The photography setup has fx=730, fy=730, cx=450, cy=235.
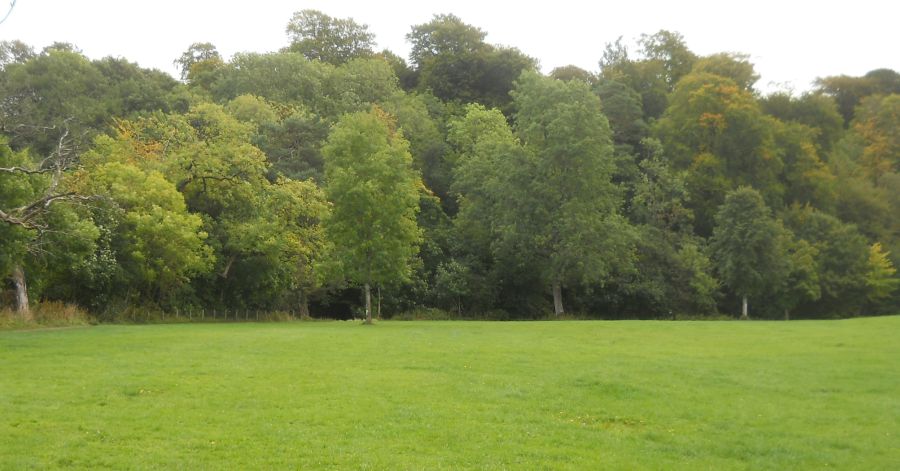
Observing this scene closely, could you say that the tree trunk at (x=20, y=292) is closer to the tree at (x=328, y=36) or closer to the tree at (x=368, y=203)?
the tree at (x=368, y=203)

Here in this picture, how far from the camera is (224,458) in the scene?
10.8 metres

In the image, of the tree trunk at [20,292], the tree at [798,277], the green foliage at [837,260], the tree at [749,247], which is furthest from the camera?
the green foliage at [837,260]

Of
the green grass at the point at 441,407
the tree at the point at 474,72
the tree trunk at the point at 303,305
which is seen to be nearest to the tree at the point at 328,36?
the tree at the point at 474,72

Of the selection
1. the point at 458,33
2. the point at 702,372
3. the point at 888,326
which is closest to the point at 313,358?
the point at 702,372

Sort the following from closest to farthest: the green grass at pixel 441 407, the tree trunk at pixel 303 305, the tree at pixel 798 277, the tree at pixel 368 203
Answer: the green grass at pixel 441 407, the tree at pixel 368 203, the tree trunk at pixel 303 305, the tree at pixel 798 277

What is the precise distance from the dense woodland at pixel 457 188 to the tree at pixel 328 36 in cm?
1120

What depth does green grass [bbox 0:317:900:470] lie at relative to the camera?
36.8 feet

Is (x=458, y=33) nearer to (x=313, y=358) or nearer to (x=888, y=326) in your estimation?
(x=888, y=326)

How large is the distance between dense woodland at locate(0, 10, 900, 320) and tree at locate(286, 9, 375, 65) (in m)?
11.2

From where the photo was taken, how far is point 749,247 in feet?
195

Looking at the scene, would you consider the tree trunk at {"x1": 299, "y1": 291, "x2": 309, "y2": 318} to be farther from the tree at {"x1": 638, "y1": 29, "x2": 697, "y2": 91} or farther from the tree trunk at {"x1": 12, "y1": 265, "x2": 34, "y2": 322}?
the tree at {"x1": 638, "y1": 29, "x2": 697, "y2": 91}

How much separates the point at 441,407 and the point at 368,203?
26.2 metres

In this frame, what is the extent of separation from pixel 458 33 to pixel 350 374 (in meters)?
72.7

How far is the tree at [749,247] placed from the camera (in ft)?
195
